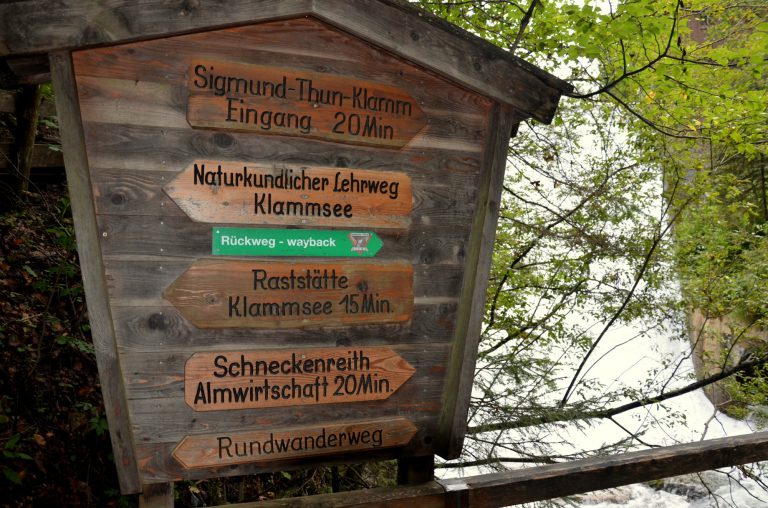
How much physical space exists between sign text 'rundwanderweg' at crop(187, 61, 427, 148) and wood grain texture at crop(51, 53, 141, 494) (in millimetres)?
411

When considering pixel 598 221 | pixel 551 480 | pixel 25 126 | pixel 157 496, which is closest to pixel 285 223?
pixel 157 496

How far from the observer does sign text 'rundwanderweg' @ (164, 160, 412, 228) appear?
2400 mm

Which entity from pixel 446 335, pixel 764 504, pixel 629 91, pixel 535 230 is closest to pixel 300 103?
pixel 446 335

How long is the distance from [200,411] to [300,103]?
1.28 m

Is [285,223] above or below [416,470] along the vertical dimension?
above

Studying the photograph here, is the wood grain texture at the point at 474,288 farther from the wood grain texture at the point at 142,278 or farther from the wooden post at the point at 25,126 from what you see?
the wooden post at the point at 25,126

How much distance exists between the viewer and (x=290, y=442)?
264 centimetres

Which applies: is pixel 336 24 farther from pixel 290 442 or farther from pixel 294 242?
pixel 290 442

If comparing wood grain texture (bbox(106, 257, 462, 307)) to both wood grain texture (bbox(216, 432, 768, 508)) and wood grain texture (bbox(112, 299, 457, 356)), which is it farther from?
wood grain texture (bbox(216, 432, 768, 508))

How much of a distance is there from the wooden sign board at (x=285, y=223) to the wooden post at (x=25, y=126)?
3.43 meters

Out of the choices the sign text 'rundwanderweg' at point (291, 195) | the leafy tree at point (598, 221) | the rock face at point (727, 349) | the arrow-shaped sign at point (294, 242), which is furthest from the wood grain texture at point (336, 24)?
the rock face at point (727, 349)

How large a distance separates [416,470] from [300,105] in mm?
1768

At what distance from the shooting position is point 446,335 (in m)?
2.94

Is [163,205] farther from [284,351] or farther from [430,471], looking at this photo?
[430,471]
